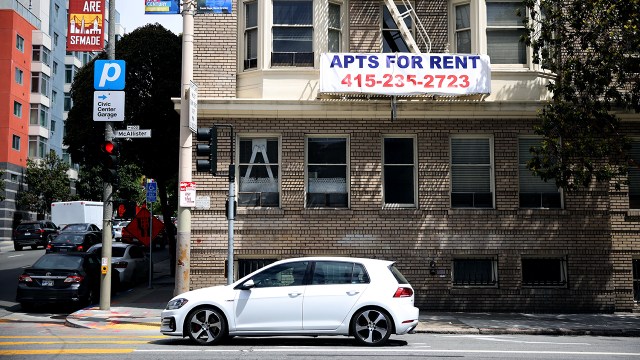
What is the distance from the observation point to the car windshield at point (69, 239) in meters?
29.4

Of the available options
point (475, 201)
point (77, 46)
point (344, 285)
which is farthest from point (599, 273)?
point (77, 46)

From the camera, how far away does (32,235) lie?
4175 cm

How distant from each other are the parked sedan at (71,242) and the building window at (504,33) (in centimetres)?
1929

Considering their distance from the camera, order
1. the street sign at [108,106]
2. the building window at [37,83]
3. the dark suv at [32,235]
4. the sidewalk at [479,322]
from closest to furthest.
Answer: the sidewalk at [479,322]
the street sign at [108,106]
the dark suv at [32,235]
the building window at [37,83]

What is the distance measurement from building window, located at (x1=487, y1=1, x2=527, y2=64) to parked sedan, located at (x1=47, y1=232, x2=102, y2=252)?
19293mm

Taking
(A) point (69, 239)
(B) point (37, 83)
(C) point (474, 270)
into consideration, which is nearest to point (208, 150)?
(C) point (474, 270)

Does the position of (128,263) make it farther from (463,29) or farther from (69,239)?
(463,29)

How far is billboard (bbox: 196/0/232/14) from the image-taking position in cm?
1484

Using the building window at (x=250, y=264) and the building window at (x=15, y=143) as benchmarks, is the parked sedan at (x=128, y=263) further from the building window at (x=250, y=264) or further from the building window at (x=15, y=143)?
the building window at (x=15, y=143)

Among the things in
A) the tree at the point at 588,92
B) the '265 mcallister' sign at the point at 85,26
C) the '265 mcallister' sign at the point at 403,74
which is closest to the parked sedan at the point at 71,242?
the '265 mcallister' sign at the point at 85,26

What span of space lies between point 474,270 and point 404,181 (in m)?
2.74

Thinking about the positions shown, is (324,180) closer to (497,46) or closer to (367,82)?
(367,82)

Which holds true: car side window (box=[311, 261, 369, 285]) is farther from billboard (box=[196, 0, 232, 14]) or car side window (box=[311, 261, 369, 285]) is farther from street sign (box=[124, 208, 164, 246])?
street sign (box=[124, 208, 164, 246])

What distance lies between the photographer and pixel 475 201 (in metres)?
17.2
